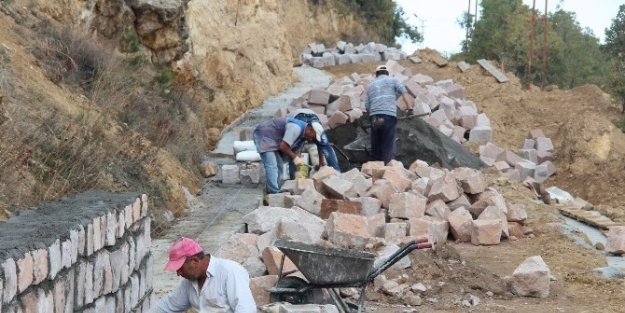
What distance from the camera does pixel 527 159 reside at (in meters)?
20.1

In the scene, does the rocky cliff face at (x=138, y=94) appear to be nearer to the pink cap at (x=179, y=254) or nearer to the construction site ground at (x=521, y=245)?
the construction site ground at (x=521, y=245)

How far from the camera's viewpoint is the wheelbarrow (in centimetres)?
709

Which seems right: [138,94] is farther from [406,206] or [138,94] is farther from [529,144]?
[529,144]

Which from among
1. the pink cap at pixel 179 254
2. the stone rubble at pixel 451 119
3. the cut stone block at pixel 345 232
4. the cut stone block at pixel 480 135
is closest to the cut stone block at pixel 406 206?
the cut stone block at pixel 345 232

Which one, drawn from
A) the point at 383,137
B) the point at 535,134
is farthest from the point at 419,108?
the point at 535,134

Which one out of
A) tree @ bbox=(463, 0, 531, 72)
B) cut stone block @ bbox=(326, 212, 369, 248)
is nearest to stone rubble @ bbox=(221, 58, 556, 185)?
cut stone block @ bbox=(326, 212, 369, 248)

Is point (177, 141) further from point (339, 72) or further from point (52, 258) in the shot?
point (339, 72)

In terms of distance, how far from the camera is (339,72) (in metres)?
32.8

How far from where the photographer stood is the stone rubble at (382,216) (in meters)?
9.05

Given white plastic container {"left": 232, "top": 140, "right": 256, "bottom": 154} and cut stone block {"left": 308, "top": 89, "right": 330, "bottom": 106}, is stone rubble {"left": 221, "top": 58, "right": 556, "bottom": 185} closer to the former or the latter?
cut stone block {"left": 308, "top": 89, "right": 330, "bottom": 106}

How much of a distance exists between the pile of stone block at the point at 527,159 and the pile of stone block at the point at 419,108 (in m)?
0.84

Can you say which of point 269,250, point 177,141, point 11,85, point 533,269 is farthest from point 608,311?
point 177,141

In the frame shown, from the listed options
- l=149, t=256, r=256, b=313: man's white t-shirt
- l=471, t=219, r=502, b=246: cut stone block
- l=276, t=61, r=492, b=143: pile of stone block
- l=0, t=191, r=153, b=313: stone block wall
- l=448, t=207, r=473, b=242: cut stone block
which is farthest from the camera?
l=276, t=61, r=492, b=143: pile of stone block

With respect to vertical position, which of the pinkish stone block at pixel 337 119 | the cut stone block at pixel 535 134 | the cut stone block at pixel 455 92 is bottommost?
the cut stone block at pixel 535 134
